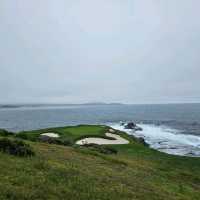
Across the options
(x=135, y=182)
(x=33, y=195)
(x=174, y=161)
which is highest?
(x=33, y=195)

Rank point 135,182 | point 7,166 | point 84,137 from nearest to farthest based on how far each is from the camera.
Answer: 1. point 7,166
2. point 135,182
3. point 84,137

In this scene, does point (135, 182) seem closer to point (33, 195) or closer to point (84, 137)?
point (33, 195)

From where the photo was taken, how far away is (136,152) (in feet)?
101

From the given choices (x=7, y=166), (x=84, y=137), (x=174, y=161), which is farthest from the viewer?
(x=84, y=137)

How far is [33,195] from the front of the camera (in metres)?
8.19

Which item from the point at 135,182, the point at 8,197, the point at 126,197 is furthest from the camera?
the point at 135,182

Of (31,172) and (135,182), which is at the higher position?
(31,172)

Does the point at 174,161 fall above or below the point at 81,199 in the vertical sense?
below

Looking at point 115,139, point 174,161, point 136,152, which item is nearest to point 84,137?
point 115,139

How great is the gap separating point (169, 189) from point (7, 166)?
23.9ft

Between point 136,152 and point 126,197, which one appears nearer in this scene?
point 126,197

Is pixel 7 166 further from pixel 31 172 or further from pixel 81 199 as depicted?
pixel 81 199

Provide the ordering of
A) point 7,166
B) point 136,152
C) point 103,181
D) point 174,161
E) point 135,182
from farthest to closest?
point 136,152 → point 174,161 → point 135,182 → point 103,181 → point 7,166

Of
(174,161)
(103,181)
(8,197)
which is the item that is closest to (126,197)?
(103,181)
